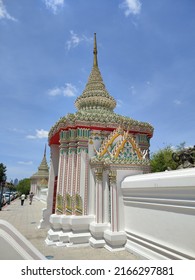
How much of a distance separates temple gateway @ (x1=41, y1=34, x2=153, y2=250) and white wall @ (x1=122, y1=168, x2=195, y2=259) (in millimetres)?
651

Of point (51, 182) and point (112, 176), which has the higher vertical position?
point (112, 176)

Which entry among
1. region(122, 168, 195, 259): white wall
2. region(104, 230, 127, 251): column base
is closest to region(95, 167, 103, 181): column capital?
region(122, 168, 195, 259): white wall

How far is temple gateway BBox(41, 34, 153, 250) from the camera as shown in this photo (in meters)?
8.51

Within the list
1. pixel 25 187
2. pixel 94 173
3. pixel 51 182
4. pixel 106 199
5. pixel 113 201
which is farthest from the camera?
pixel 25 187

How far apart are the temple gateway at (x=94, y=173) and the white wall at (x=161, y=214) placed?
2.13 ft

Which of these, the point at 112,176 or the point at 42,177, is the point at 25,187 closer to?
the point at 42,177

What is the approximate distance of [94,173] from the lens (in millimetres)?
9789

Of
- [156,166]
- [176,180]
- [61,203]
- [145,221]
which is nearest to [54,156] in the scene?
[61,203]

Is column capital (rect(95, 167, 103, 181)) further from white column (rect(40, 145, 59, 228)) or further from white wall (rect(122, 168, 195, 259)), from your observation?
white column (rect(40, 145, 59, 228))

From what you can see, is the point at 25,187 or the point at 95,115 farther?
the point at 25,187

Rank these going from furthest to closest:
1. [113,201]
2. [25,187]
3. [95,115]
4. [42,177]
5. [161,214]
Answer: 1. [25,187]
2. [42,177]
3. [95,115]
4. [113,201]
5. [161,214]

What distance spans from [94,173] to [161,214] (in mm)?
4054

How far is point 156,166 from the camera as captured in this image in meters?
29.8

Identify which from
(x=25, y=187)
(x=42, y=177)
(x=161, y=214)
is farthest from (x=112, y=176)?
(x=25, y=187)
